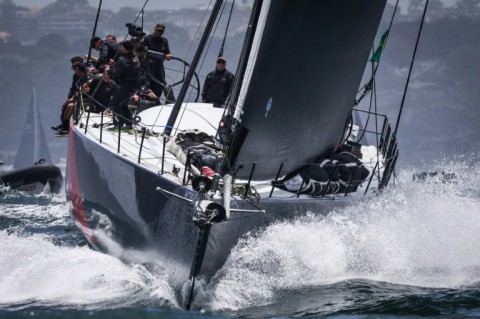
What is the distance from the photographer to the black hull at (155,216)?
7.22 metres

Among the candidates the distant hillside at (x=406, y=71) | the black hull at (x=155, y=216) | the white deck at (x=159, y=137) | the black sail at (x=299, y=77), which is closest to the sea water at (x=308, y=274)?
the black hull at (x=155, y=216)

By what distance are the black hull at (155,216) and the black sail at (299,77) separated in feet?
1.66

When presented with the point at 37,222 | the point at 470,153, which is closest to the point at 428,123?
the point at 470,153

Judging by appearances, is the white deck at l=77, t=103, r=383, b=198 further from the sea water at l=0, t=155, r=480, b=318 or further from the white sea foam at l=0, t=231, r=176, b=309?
the white sea foam at l=0, t=231, r=176, b=309

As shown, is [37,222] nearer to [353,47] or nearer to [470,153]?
[353,47]

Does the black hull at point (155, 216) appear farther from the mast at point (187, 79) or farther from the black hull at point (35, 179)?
the black hull at point (35, 179)

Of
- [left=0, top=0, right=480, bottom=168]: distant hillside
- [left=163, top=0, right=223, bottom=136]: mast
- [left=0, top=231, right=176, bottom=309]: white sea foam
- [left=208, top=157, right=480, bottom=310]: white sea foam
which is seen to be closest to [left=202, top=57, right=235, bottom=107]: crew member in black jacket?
[left=163, top=0, right=223, bottom=136]: mast

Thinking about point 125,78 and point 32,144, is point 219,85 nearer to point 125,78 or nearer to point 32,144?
point 125,78

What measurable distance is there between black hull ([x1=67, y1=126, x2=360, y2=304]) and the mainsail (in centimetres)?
6474

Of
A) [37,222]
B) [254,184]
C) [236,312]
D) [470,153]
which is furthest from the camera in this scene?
[470,153]

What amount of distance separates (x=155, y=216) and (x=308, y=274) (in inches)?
48.7

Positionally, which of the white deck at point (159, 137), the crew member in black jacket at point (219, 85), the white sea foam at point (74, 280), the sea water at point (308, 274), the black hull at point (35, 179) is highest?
the crew member in black jacket at point (219, 85)

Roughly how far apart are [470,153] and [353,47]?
90663 mm

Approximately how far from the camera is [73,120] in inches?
407
